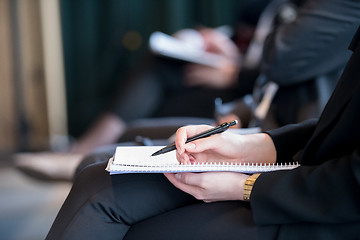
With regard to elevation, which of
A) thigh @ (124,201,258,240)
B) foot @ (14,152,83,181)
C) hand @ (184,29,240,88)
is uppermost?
thigh @ (124,201,258,240)

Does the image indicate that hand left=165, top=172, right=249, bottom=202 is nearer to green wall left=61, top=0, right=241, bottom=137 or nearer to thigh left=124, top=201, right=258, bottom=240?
thigh left=124, top=201, right=258, bottom=240

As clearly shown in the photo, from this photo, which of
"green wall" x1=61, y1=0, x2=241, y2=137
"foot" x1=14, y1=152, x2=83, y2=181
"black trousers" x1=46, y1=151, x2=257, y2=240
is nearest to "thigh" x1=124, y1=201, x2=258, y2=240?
"black trousers" x1=46, y1=151, x2=257, y2=240

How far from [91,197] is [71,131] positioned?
2264mm

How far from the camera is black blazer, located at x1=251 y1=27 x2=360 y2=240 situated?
0.61 m

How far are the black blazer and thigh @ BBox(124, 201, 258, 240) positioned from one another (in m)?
0.03

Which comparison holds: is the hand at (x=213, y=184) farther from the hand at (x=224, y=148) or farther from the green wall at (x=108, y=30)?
the green wall at (x=108, y=30)

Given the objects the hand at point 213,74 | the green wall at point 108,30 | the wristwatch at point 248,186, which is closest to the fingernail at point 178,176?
the wristwatch at point 248,186

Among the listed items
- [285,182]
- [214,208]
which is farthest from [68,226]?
[285,182]

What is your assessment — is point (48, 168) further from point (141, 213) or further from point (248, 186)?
point (248, 186)

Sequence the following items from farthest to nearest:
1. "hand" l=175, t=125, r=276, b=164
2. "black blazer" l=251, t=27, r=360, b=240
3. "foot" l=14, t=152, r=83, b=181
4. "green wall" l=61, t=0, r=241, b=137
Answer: "green wall" l=61, t=0, r=241, b=137 → "foot" l=14, t=152, r=83, b=181 → "hand" l=175, t=125, r=276, b=164 → "black blazer" l=251, t=27, r=360, b=240

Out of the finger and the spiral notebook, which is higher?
the finger

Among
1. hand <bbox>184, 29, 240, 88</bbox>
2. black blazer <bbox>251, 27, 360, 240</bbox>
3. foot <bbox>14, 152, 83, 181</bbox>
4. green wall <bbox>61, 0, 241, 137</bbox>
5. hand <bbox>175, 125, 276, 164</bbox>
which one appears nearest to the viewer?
black blazer <bbox>251, 27, 360, 240</bbox>

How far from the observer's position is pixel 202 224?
0.67 metres

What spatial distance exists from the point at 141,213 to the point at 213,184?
0.44ft
